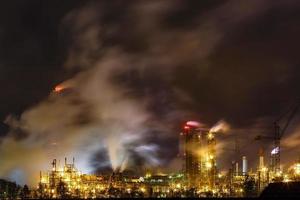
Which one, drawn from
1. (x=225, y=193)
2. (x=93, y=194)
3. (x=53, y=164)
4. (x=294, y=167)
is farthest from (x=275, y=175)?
(x=53, y=164)

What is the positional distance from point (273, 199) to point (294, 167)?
7702 cm

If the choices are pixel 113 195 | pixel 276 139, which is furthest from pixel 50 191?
pixel 276 139

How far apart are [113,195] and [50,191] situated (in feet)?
68.4

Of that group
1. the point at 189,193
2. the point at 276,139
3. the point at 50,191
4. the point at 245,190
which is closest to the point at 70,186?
the point at 50,191

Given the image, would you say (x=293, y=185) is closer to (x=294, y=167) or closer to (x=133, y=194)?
(x=294, y=167)

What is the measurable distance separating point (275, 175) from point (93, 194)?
59964 mm

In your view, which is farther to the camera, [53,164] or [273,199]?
[53,164]

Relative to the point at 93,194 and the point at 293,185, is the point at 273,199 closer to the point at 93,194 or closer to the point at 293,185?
the point at 293,185

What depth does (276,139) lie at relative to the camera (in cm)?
19750

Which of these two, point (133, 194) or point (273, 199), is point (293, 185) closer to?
point (273, 199)

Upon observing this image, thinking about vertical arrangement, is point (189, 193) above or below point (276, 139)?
below

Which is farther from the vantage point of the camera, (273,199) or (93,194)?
(93,194)

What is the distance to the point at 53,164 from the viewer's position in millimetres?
199375

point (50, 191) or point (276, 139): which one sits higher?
→ point (276, 139)
